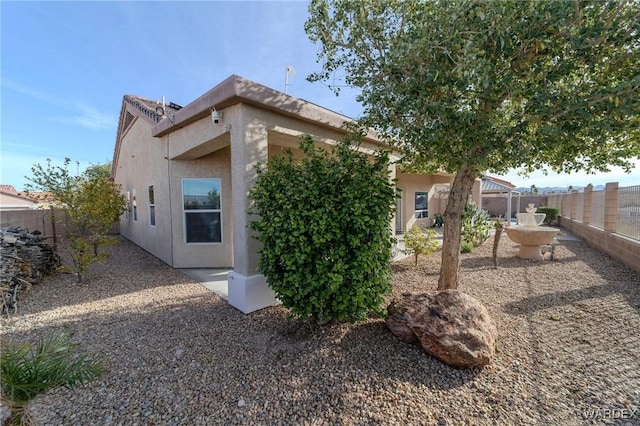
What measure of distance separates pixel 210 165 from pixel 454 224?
644cm

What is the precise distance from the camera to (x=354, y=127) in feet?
16.0

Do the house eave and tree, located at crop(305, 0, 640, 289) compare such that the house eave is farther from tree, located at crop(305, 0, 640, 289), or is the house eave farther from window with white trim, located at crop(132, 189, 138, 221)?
window with white trim, located at crop(132, 189, 138, 221)

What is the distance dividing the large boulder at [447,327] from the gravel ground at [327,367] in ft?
0.54

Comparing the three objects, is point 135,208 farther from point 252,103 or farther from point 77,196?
point 252,103

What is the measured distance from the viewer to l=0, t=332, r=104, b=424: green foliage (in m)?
1.80

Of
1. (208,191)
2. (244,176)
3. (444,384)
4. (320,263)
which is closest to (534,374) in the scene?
(444,384)

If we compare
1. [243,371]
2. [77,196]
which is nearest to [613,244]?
[243,371]

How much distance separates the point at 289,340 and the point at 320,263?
122 cm

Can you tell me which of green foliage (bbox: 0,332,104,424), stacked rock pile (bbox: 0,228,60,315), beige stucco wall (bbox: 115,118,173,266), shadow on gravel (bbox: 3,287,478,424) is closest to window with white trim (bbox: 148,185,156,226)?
beige stucco wall (bbox: 115,118,173,266)

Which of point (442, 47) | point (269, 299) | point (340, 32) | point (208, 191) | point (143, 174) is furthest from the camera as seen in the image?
point (143, 174)

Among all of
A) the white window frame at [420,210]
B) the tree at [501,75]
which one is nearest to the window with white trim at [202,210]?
the tree at [501,75]

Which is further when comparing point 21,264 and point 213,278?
point 213,278

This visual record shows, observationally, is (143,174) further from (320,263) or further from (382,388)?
(382,388)

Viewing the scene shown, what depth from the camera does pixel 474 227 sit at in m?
10.3
